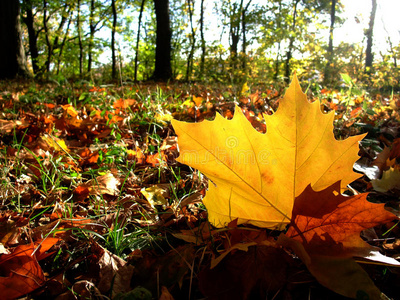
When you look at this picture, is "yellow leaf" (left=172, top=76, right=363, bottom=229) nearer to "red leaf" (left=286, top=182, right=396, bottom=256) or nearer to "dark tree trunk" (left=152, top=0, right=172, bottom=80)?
"red leaf" (left=286, top=182, right=396, bottom=256)

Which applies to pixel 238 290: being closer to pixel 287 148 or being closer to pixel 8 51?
pixel 287 148

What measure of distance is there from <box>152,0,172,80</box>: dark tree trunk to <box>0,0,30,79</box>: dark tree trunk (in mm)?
4025

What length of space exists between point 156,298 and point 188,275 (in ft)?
0.37

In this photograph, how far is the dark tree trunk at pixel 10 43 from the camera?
7699mm

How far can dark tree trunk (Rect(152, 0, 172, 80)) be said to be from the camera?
8.81m

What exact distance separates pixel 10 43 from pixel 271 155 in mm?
9749

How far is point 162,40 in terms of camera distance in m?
9.04

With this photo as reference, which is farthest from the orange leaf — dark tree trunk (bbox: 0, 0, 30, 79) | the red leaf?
dark tree trunk (bbox: 0, 0, 30, 79)

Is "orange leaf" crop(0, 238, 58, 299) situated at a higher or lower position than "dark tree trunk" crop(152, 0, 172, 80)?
lower

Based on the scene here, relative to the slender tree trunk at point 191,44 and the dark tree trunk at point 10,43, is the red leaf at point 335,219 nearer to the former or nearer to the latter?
the dark tree trunk at point 10,43

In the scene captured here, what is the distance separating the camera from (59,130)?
1.98m

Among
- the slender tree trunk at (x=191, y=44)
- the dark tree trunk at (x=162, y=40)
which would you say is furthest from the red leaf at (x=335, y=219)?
the slender tree trunk at (x=191, y=44)

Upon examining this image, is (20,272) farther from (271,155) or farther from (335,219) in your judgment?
(335,219)

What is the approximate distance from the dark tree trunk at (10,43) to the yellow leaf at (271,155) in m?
8.92
